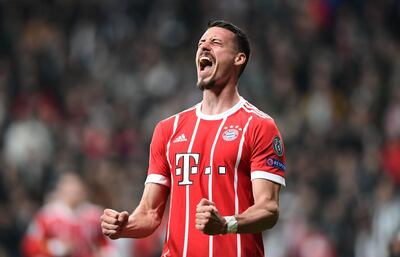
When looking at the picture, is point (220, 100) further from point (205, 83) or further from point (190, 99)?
point (190, 99)

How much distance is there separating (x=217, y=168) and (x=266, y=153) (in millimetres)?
275

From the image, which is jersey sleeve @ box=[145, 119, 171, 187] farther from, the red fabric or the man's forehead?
the red fabric

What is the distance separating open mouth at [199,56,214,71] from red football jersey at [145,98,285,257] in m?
0.30

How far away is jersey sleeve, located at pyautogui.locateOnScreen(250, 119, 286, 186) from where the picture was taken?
5.57 metres

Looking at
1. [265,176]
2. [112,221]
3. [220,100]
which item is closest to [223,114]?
[220,100]

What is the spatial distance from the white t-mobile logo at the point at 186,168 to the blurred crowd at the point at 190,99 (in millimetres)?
5374

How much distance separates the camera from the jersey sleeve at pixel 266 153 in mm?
5570

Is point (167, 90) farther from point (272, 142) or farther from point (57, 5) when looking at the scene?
point (272, 142)

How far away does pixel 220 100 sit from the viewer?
19.5 ft

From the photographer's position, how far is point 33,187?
1369cm

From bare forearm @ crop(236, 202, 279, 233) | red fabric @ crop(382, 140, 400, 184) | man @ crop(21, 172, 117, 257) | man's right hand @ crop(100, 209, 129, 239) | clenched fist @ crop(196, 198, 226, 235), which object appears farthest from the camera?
red fabric @ crop(382, 140, 400, 184)

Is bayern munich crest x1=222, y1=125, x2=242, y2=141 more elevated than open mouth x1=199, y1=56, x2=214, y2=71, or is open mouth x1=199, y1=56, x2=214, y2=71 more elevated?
open mouth x1=199, y1=56, x2=214, y2=71

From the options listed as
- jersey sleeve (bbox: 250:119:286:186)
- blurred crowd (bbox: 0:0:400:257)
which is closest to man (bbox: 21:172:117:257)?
blurred crowd (bbox: 0:0:400:257)

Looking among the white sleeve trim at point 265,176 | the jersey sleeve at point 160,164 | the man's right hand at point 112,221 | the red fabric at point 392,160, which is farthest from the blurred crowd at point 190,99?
the white sleeve trim at point 265,176
